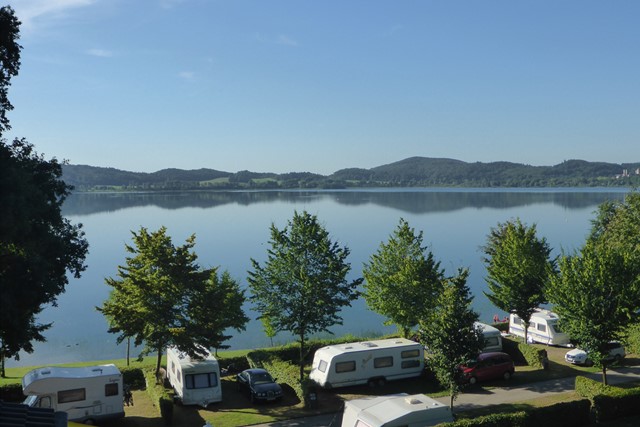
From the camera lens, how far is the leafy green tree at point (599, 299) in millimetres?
21422

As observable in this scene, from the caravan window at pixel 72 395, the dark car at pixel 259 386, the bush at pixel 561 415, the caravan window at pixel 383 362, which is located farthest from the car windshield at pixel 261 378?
the bush at pixel 561 415

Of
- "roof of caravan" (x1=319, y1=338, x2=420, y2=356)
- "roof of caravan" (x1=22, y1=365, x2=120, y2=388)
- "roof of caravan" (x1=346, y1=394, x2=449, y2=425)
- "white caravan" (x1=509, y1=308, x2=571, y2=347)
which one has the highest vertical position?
"roof of caravan" (x1=346, y1=394, x2=449, y2=425)

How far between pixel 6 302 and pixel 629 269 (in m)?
22.8

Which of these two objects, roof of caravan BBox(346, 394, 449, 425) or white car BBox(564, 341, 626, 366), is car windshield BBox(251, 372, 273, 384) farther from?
white car BBox(564, 341, 626, 366)

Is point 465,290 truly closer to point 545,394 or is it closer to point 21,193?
point 545,394

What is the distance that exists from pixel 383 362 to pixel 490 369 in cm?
511

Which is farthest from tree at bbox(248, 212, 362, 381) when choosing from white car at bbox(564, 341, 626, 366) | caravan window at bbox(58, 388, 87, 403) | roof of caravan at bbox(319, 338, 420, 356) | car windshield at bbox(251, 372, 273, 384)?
white car at bbox(564, 341, 626, 366)

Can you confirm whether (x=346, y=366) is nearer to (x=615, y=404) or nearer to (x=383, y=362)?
(x=383, y=362)

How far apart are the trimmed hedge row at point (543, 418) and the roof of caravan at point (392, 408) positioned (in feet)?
3.01

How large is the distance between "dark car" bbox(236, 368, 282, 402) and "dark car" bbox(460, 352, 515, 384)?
8.99 m

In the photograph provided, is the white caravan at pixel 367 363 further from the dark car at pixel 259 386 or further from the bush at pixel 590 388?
the bush at pixel 590 388

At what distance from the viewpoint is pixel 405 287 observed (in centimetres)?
3036

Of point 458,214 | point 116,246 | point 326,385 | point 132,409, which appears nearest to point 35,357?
point 132,409

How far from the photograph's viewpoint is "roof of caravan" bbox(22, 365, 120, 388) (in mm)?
20625
